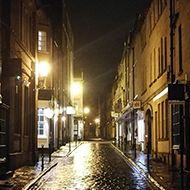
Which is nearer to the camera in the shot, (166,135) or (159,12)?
(166,135)

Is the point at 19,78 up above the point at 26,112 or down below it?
above

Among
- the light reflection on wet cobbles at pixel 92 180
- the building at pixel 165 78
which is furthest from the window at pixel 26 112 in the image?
the building at pixel 165 78

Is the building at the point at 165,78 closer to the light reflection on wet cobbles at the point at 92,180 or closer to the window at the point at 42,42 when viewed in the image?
the light reflection on wet cobbles at the point at 92,180

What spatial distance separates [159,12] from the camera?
27547 millimetres

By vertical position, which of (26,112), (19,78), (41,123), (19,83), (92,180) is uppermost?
(19,78)

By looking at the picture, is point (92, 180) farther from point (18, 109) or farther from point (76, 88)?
point (76, 88)

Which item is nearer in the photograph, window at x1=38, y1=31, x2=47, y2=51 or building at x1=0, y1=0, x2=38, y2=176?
building at x1=0, y1=0, x2=38, y2=176

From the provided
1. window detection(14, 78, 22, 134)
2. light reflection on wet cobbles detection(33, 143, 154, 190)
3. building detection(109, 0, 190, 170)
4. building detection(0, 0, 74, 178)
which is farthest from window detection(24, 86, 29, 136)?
building detection(109, 0, 190, 170)

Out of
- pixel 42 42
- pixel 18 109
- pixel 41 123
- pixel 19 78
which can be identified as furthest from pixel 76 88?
pixel 19 78

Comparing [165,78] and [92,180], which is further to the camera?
[165,78]

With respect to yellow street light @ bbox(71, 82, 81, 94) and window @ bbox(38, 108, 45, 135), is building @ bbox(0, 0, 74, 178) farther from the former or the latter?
yellow street light @ bbox(71, 82, 81, 94)

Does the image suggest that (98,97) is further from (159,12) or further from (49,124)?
(159,12)

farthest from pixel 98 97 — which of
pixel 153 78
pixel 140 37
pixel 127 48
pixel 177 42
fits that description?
pixel 177 42

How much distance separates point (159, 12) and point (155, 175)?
12.6 m
